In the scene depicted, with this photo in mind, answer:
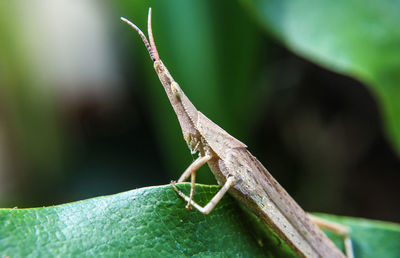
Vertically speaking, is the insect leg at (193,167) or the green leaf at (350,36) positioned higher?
the green leaf at (350,36)

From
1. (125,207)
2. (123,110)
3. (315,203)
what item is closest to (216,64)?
(123,110)

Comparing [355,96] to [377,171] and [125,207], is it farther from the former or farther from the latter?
[125,207]

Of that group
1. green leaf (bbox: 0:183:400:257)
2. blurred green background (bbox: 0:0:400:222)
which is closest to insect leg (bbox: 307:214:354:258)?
green leaf (bbox: 0:183:400:257)

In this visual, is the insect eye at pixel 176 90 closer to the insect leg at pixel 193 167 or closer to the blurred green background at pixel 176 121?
the insect leg at pixel 193 167

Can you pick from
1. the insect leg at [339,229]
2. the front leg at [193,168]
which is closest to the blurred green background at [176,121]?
the insect leg at [339,229]

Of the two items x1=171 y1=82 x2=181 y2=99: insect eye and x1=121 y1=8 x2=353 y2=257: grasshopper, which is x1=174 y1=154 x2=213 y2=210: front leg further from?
x1=171 y1=82 x2=181 y2=99: insect eye

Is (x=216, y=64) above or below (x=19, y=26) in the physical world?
below
